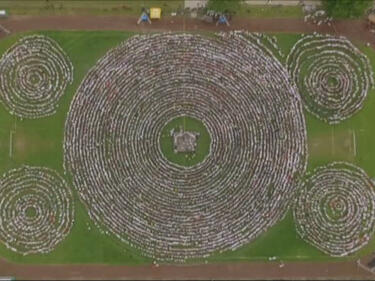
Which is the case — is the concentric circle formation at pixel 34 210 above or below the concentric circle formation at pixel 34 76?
below

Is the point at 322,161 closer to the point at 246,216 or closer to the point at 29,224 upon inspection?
the point at 246,216

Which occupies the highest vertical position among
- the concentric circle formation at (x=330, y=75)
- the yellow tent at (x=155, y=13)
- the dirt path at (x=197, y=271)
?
the yellow tent at (x=155, y=13)

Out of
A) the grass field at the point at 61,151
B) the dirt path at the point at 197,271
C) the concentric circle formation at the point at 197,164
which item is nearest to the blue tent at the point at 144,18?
the concentric circle formation at the point at 197,164

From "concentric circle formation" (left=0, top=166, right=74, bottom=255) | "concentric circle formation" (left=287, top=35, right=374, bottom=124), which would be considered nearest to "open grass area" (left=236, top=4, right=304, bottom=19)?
"concentric circle formation" (left=287, top=35, right=374, bottom=124)

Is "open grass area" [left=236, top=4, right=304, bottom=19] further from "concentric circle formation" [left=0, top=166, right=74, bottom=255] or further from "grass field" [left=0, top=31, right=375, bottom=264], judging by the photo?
"concentric circle formation" [left=0, top=166, right=74, bottom=255]

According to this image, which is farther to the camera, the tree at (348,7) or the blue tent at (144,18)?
the blue tent at (144,18)

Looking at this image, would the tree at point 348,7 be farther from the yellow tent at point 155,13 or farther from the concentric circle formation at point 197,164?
the yellow tent at point 155,13

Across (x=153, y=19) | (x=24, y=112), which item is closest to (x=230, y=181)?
(x=153, y=19)
